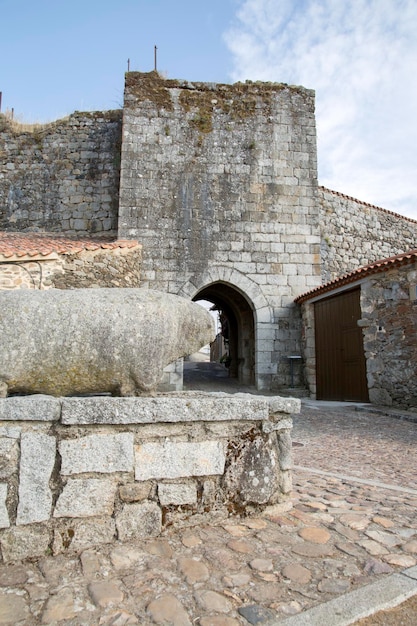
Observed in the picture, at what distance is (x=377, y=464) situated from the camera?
4371 mm

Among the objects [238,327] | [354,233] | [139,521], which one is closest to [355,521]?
[139,521]

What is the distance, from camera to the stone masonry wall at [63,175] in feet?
40.8

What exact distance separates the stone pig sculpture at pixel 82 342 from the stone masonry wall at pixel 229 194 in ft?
25.8

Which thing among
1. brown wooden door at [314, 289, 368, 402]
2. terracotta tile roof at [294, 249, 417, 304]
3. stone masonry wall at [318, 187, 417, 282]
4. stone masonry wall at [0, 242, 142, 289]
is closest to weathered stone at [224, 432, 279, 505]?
terracotta tile roof at [294, 249, 417, 304]

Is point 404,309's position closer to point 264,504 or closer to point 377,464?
point 377,464

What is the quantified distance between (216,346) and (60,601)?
2324 cm

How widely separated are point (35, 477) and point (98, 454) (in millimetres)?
333

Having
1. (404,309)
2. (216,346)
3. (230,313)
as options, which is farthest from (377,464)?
(216,346)

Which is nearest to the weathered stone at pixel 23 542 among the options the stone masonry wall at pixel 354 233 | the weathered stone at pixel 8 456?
the weathered stone at pixel 8 456

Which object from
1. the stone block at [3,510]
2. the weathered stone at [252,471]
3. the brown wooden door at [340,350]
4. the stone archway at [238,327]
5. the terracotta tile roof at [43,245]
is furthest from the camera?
the stone archway at [238,327]

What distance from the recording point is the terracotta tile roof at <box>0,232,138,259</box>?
28.3 ft

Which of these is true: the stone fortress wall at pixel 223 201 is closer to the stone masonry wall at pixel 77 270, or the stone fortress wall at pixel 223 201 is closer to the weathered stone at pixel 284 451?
the stone masonry wall at pixel 77 270

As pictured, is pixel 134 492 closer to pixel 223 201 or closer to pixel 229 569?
pixel 229 569

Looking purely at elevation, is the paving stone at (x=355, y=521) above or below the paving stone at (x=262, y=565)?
above
